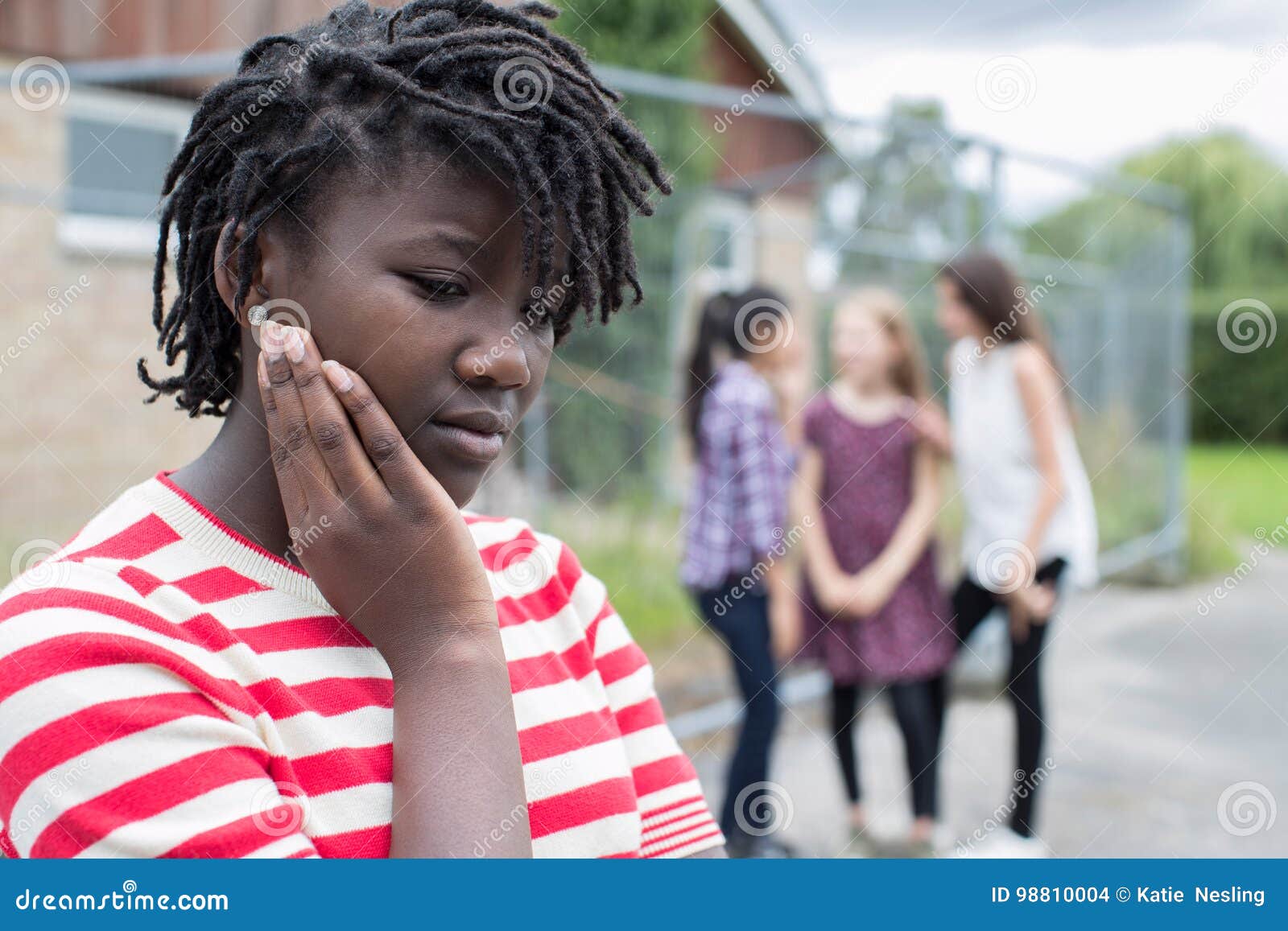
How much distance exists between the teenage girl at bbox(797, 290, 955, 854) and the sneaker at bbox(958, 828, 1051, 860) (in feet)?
0.71

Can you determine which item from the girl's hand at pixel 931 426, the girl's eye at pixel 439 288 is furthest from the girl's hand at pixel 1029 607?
the girl's eye at pixel 439 288

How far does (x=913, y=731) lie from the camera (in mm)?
4289

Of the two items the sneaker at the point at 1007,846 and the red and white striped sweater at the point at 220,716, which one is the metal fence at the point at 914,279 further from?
the red and white striped sweater at the point at 220,716

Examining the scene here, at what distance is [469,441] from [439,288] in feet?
0.50

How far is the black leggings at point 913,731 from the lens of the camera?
4.23 meters

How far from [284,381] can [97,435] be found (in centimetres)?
328

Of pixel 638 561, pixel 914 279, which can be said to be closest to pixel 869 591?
pixel 638 561

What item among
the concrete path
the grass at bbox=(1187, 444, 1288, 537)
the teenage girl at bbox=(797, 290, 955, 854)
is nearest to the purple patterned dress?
the teenage girl at bbox=(797, 290, 955, 854)

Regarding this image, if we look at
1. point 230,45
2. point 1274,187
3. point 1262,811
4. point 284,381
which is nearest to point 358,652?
point 284,381

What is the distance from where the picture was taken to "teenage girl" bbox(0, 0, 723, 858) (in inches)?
36.3

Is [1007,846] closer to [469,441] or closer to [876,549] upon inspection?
[876,549]
